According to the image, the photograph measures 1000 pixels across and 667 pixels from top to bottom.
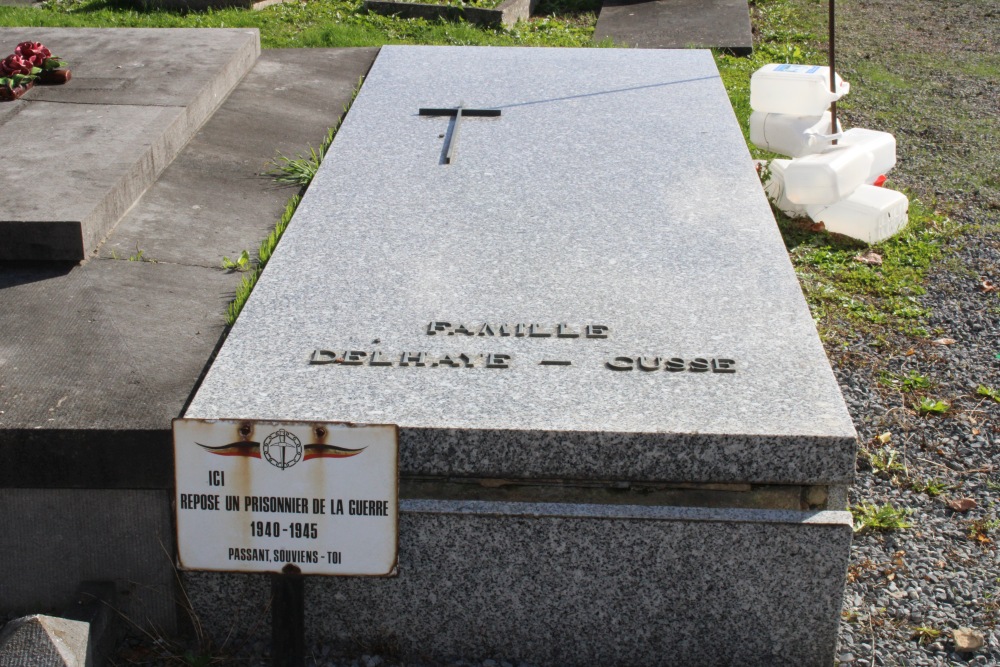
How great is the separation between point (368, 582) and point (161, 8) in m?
6.88

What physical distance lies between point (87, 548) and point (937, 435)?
2848 millimetres

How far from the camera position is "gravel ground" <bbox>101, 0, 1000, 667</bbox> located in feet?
9.73

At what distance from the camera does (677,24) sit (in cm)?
848

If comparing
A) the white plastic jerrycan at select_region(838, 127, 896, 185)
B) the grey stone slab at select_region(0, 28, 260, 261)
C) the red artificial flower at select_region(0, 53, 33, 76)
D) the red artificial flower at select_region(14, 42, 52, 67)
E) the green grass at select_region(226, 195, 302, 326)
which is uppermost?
the red artificial flower at select_region(14, 42, 52, 67)

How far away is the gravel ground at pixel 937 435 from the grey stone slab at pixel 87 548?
339mm

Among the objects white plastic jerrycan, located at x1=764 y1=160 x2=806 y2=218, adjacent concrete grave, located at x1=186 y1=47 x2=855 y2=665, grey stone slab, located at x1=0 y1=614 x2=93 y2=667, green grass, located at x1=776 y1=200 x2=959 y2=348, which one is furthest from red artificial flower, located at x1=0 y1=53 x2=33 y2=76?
green grass, located at x1=776 y1=200 x2=959 y2=348

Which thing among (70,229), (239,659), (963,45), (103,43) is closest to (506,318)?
(239,659)

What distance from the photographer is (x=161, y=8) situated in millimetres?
8406

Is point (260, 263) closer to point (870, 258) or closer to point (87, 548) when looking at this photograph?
point (87, 548)

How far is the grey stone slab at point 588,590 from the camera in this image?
2633mm

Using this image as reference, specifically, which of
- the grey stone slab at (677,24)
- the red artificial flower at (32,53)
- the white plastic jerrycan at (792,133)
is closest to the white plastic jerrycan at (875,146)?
the white plastic jerrycan at (792,133)

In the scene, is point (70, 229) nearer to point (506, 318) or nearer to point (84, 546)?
point (84, 546)

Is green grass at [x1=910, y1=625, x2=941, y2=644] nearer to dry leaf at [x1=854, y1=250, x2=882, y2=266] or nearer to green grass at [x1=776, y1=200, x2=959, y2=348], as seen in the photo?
green grass at [x1=776, y1=200, x2=959, y2=348]

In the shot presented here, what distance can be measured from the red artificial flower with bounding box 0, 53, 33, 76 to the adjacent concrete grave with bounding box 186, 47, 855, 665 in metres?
2.23
